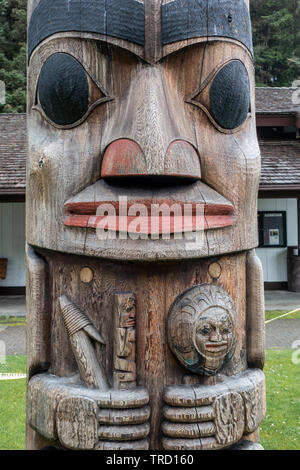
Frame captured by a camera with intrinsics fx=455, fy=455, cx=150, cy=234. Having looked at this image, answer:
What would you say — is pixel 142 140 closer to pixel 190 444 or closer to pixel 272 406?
pixel 190 444

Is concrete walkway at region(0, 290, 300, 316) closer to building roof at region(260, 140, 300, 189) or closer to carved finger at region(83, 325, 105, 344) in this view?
building roof at region(260, 140, 300, 189)

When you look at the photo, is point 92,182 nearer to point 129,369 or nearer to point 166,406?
point 129,369

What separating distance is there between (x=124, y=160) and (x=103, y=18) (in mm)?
624

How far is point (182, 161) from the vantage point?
1.88 metres

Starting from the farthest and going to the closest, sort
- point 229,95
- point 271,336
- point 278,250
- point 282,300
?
point 278,250 → point 282,300 → point 271,336 → point 229,95

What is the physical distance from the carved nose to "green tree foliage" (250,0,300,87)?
22035 millimetres

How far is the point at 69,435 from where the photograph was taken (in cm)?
184

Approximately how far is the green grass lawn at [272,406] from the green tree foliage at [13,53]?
47.5 ft

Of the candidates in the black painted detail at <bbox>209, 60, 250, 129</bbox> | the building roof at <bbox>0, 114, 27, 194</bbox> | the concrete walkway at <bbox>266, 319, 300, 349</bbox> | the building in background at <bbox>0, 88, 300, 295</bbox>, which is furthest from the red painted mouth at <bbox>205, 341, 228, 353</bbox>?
the building in background at <bbox>0, 88, 300, 295</bbox>

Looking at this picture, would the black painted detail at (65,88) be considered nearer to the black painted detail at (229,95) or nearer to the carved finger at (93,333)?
the black painted detail at (229,95)

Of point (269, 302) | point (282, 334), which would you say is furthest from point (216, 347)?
point (269, 302)

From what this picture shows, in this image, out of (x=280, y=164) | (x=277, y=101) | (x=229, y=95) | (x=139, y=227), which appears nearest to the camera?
(x=139, y=227)

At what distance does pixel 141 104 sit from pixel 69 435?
1.39m

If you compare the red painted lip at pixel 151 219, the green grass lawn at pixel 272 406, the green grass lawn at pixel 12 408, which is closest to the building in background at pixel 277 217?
the green grass lawn at pixel 272 406
